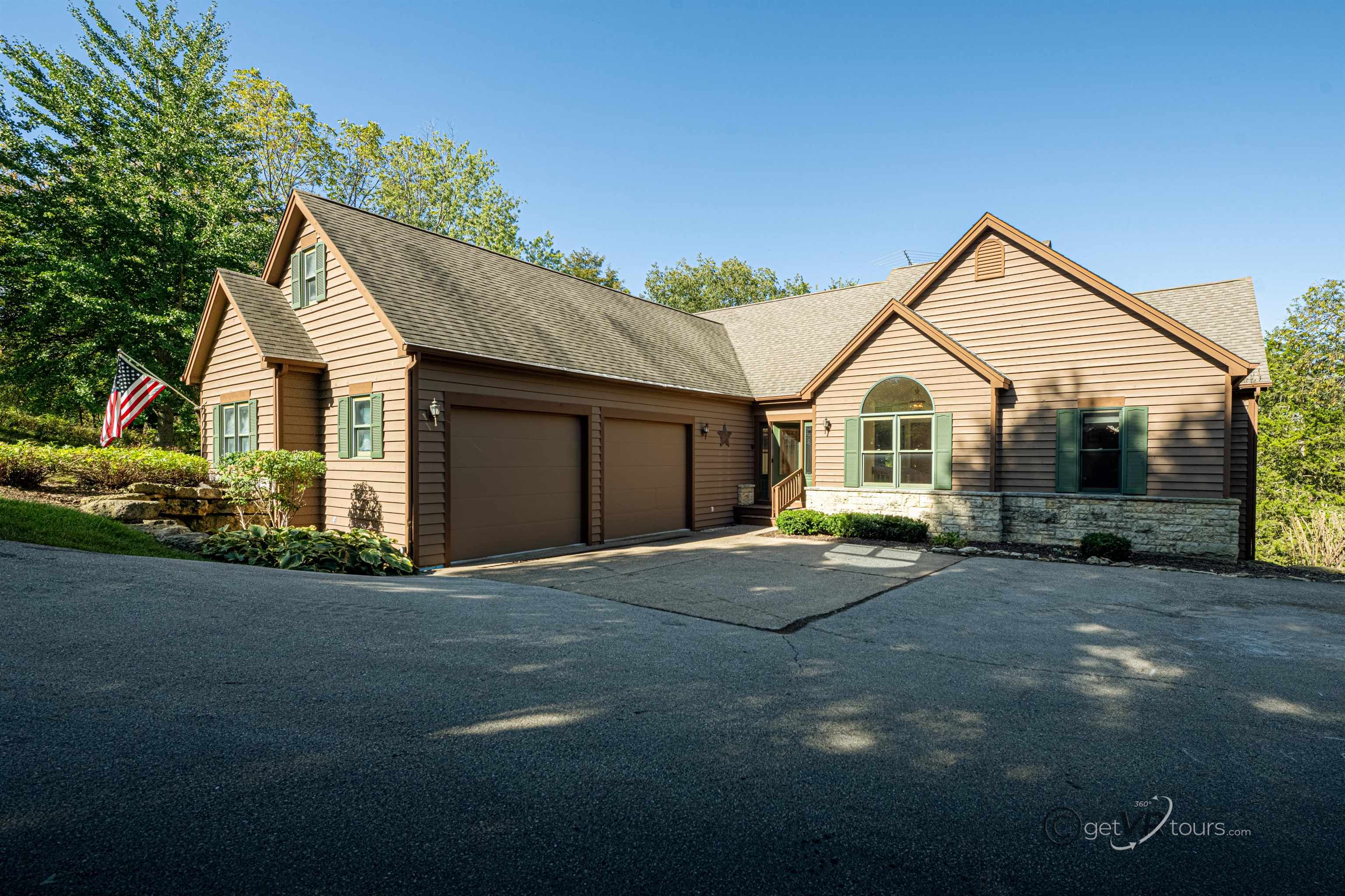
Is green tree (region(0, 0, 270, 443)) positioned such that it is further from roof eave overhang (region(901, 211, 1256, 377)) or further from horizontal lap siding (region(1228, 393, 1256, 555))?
horizontal lap siding (region(1228, 393, 1256, 555))

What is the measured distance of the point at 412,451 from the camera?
1020cm

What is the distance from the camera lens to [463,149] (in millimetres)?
31391

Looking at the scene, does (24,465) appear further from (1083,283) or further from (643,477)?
(1083,283)

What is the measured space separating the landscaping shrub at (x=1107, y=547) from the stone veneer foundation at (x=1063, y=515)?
29.3 inches

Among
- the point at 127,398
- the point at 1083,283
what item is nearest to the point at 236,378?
the point at 127,398

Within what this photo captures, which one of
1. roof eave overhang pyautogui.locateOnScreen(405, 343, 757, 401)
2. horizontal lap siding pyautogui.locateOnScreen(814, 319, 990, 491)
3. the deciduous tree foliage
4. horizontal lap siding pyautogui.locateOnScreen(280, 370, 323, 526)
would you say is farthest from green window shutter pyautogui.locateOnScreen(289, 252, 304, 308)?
the deciduous tree foliage

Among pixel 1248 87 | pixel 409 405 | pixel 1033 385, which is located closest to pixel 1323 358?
pixel 1248 87

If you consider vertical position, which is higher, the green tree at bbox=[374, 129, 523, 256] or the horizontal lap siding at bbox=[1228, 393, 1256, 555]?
the green tree at bbox=[374, 129, 523, 256]

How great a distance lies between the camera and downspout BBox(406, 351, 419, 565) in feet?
33.4

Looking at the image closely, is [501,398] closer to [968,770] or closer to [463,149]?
[968,770]

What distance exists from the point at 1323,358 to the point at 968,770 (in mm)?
31907

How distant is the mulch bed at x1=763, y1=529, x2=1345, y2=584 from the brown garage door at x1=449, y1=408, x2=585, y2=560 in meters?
5.03

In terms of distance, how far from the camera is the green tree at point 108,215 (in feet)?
60.4

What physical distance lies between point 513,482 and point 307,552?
359 centimetres
